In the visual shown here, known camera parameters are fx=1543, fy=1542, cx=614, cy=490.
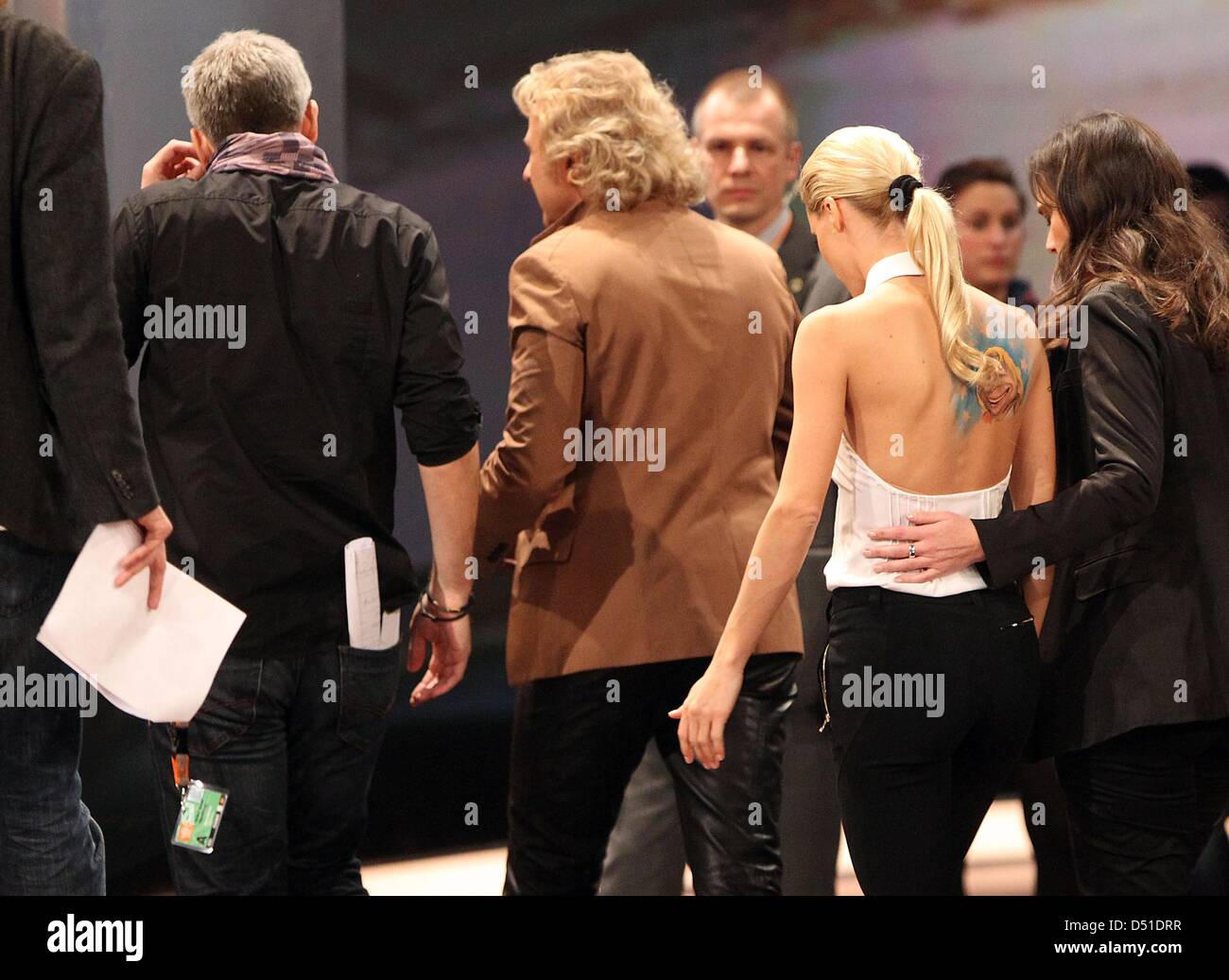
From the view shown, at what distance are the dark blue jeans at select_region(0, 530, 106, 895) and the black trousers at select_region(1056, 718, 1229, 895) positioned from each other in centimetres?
162

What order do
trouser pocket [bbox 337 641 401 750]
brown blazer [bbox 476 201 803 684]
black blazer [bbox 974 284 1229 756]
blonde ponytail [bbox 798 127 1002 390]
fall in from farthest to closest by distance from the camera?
brown blazer [bbox 476 201 803 684] → trouser pocket [bbox 337 641 401 750] → black blazer [bbox 974 284 1229 756] → blonde ponytail [bbox 798 127 1002 390]

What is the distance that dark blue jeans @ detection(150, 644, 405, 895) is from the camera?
2504mm

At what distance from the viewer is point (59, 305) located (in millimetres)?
2234

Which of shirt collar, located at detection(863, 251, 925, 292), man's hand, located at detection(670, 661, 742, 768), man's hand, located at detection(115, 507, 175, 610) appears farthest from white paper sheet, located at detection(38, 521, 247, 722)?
shirt collar, located at detection(863, 251, 925, 292)

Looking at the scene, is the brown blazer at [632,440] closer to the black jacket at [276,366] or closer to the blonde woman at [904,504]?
the black jacket at [276,366]

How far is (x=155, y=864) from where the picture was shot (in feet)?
12.9

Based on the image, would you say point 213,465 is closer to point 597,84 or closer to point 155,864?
point 597,84

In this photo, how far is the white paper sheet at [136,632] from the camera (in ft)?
7.44

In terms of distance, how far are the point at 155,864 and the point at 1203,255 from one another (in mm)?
2870

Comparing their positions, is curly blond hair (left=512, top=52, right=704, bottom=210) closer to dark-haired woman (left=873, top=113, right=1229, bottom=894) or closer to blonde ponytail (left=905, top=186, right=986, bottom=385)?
blonde ponytail (left=905, top=186, right=986, bottom=385)

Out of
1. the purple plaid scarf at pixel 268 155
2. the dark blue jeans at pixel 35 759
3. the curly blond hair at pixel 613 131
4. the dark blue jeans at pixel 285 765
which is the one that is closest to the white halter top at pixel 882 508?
the curly blond hair at pixel 613 131

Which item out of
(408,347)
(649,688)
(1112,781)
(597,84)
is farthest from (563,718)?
(597,84)

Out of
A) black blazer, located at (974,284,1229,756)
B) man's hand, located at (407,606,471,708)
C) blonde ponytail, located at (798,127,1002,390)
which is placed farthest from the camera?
man's hand, located at (407,606,471,708)

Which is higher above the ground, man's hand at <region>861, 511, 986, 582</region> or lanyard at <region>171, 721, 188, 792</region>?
man's hand at <region>861, 511, 986, 582</region>
